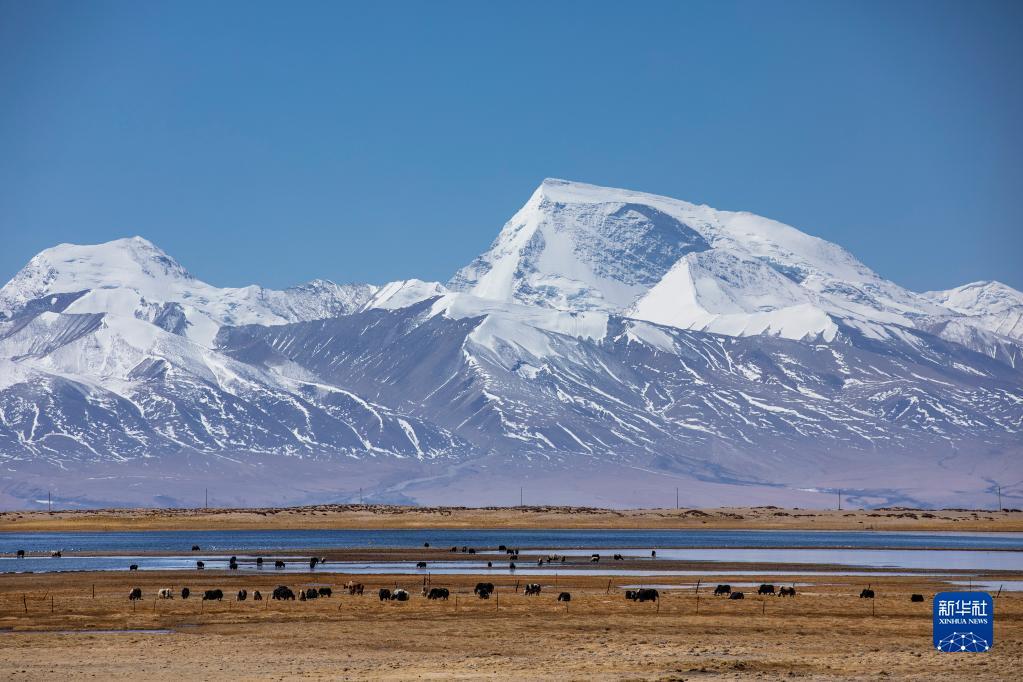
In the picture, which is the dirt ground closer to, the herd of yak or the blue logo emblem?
the herd of yak

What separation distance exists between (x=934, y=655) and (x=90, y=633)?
102 ft

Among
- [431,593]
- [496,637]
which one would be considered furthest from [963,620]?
[431,593]

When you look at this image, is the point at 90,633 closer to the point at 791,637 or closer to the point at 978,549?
the point at 791,637

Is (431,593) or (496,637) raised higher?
(431,593)

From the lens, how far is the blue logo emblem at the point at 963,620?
37.3 m

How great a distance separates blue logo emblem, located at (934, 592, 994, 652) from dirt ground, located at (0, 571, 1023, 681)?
613 cm

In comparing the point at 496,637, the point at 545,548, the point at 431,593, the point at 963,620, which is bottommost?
the point at 496,637

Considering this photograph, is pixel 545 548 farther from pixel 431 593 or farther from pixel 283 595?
pixel 283 595

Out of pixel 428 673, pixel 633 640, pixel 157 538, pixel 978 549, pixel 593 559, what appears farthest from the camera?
pixel 157 538

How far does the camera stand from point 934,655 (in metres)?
49.4

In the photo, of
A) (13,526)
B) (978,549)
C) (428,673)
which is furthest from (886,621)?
(13,526)

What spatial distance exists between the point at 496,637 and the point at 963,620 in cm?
2250

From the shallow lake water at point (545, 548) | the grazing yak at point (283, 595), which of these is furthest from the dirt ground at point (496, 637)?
the shallow lake water at point (545, 548)

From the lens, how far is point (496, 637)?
56.5 meters
